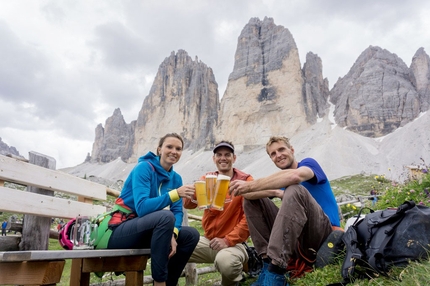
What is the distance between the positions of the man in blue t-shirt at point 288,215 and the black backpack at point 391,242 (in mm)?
490

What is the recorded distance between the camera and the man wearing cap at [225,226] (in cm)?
395

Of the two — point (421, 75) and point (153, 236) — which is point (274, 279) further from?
point (421, 75)

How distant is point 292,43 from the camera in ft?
309

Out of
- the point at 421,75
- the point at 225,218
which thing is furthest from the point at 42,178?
the point at 421,75

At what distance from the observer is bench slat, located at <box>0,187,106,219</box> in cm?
288

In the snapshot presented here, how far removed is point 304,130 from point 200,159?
30849 mm

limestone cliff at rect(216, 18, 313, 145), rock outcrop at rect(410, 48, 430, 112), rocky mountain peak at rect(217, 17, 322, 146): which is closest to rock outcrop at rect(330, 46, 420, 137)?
rock outcrop at rect(410, 48, 430, 112)

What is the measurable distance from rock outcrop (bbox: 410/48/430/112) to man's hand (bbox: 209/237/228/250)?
105m

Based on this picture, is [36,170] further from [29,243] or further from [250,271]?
[250,271]

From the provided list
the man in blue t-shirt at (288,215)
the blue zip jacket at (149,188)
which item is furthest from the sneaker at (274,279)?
the blue zip jacket at (149,188)

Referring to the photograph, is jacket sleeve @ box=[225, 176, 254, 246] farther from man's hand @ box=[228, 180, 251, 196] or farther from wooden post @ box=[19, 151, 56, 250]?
wooden post @ box=[19, 151, 56, 250]

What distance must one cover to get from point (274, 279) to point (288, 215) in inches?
24.4

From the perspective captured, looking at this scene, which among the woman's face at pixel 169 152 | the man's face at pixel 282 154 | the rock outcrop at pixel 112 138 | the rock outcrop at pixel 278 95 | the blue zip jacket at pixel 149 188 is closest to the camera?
the blue zip jacket at pixel 149 188

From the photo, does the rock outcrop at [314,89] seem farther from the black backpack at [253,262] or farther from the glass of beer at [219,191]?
the glass of beer at [219,191]
